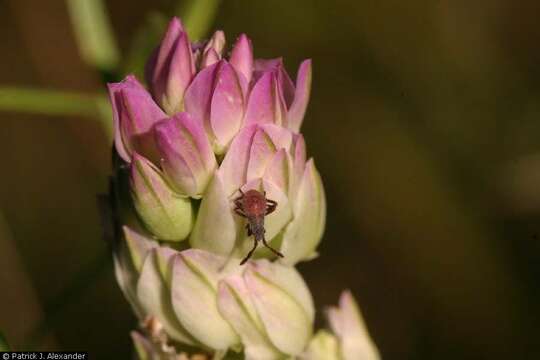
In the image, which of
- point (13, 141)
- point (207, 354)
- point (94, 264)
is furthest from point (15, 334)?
point (207, 354)

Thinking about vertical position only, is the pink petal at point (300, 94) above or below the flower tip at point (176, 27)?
below

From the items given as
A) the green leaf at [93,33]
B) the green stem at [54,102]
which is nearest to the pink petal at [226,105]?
the green stem at [54,102]

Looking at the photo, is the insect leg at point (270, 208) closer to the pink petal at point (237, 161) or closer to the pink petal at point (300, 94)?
the pink petal at point (237, 161)

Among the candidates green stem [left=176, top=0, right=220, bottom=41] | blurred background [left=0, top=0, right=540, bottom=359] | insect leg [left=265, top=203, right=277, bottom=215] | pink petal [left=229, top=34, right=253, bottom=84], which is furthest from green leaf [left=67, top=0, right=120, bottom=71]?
insect leg [left=265, top=203, right=277, bottom=215]

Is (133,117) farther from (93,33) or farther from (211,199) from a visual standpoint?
(93,33)

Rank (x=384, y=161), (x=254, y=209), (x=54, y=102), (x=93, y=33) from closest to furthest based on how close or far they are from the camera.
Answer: (x=254, y=209) < (x=54, y=102) < (x=93, y=33) < (x=384, y=161)

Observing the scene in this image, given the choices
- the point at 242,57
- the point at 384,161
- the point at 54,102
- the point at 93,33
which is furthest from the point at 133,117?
the point at 384,161

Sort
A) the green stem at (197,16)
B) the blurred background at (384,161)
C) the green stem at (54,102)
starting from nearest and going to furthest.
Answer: the green stem at (54,102)
the green stem at (197,16)
the blurred background at (384,161)
